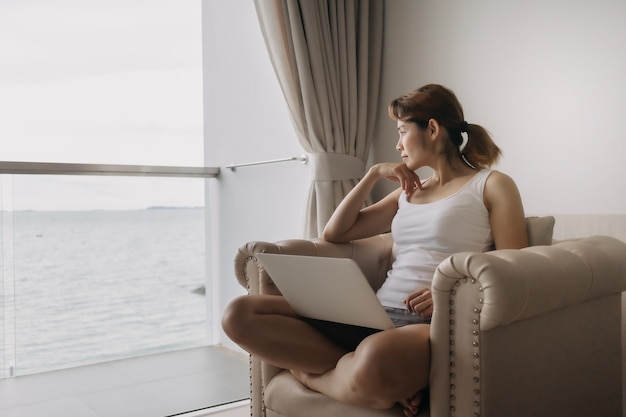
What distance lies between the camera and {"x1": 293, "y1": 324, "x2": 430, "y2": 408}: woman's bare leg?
1.47m

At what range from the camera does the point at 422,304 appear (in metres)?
1.75

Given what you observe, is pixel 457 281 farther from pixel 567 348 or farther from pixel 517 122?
pixel 517 122

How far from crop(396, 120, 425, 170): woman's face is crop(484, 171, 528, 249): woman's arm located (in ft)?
0.85

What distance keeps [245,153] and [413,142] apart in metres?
1.82

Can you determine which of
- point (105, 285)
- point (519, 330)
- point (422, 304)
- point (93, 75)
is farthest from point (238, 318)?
point (93, 75)

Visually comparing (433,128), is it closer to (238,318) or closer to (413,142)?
(413,142)

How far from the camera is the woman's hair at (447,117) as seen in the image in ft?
6.70

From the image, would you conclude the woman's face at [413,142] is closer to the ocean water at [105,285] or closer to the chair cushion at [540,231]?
the chair cushion at [540,231]

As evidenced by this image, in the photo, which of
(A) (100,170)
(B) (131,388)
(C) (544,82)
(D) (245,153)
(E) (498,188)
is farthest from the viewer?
(D) (245,153)

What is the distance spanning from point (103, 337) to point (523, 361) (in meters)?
2.05

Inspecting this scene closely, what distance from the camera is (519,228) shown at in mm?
1861

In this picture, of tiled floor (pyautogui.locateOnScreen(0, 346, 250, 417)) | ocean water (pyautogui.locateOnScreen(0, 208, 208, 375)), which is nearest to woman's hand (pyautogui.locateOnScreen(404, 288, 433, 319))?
tiled floor (pyautogui.locateOnScreen(0, 346, 250, 417))

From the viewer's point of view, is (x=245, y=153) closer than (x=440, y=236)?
No

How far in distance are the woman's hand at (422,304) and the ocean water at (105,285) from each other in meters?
1.72
